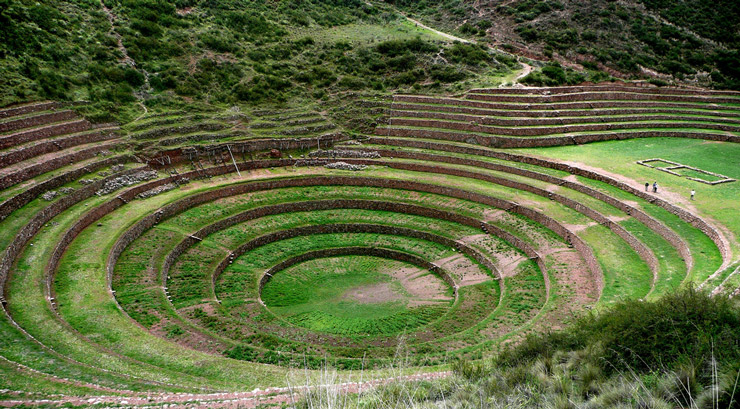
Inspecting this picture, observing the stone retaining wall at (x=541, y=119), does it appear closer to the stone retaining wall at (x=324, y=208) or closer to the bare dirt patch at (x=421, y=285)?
the stone retaining wall at (x=324, y=208)

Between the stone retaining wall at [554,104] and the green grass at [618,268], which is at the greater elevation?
the stone retaining wall at [554,104]

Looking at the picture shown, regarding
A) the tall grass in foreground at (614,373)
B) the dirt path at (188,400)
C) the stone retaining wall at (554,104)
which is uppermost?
the stone retaining wall at (554,104)

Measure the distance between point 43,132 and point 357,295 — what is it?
22739 mm

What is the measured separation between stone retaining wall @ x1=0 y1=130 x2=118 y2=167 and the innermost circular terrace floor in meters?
16.6

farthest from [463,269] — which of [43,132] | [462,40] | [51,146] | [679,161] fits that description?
[462,40]

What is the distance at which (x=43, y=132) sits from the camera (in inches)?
1168

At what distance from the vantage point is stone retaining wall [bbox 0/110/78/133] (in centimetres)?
2856

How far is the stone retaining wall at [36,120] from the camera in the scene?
28.6 metres

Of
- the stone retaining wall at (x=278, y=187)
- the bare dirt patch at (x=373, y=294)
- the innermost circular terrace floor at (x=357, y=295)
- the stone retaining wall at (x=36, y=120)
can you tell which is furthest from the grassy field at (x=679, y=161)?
the stone retaining wall at (x=36, y=120)

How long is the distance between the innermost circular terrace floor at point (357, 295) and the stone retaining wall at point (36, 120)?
19167 millimetres

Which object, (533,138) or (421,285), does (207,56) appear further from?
(421,285)

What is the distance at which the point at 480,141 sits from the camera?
3803 centimetres

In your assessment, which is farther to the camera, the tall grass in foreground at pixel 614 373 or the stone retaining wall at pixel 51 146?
the stone retaining wall at pixel 51 146

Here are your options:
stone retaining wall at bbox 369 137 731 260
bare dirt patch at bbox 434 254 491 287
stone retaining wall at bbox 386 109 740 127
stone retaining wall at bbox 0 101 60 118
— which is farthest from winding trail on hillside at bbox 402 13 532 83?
stone retaining wall at bbox 0 101 60 118
